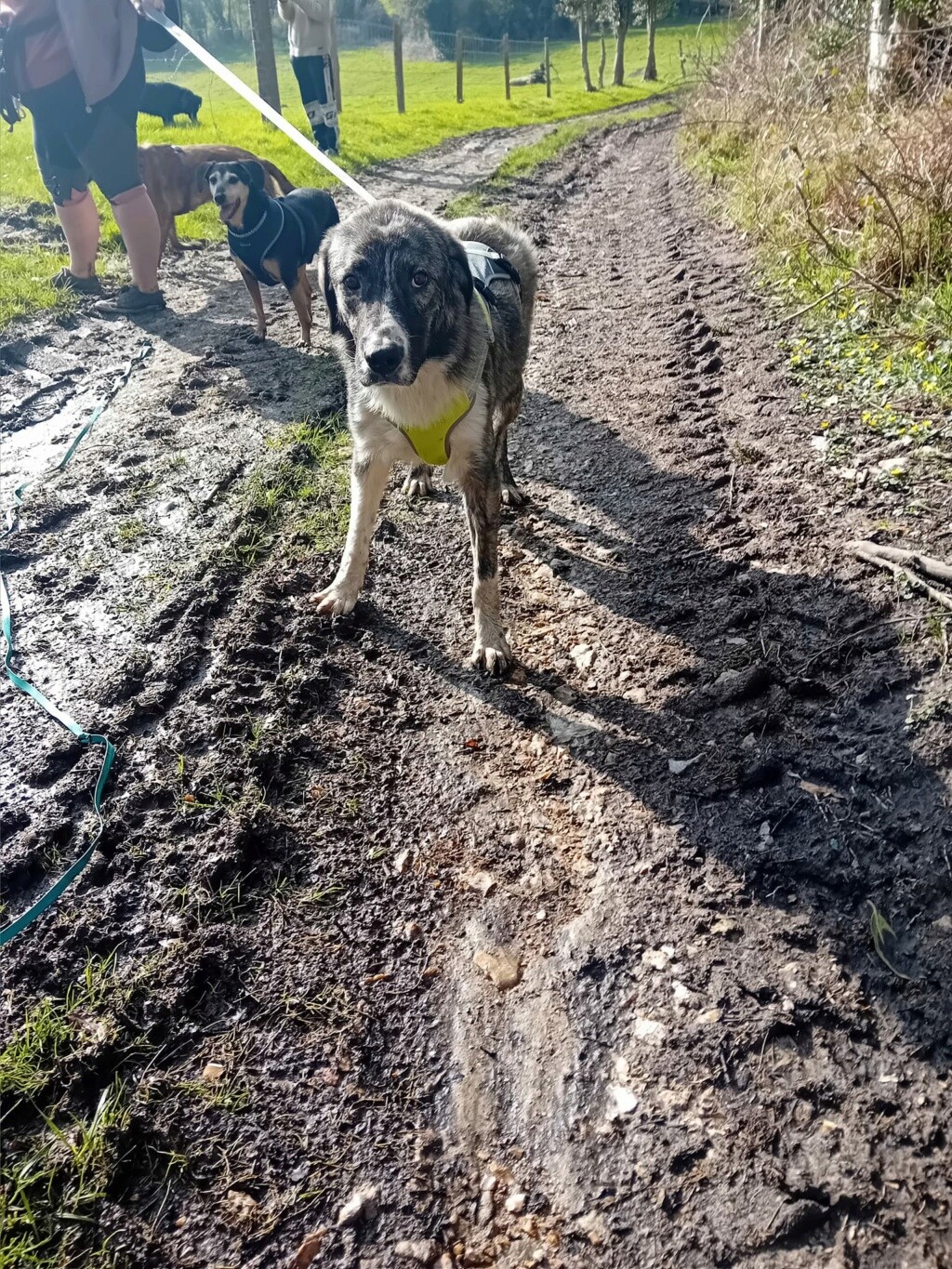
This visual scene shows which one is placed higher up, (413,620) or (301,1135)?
(413,620)

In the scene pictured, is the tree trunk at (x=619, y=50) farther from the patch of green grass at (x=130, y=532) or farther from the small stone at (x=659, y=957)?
the small stone at (x=659, y=957)

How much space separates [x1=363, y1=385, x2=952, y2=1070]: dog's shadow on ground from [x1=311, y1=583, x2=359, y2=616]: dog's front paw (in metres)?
0.15

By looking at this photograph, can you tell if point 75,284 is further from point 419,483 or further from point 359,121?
point 359,121

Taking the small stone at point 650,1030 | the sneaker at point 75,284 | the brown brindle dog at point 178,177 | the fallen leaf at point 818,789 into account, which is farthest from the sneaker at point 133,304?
the small stone at point 650,1030

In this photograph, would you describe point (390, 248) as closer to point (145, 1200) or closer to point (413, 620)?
point (413, 620)

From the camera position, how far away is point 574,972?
204 cm

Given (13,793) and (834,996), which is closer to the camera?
(834,996)

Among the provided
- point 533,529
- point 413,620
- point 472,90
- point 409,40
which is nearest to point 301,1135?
point 413,620

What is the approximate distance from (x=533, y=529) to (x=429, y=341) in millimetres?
1225

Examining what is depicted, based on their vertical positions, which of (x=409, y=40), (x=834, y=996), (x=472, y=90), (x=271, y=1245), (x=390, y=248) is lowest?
(x=271, y=1245)

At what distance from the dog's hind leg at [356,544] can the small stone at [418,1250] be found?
7.53 ft

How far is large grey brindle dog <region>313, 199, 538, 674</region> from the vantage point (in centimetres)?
305

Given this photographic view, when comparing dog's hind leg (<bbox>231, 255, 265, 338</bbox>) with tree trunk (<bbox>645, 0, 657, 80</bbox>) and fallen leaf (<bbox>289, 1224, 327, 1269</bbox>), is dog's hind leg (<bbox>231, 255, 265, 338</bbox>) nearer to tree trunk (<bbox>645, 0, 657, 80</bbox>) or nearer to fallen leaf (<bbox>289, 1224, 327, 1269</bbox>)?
fallen leaf (<bbox>289, 1224, 327, 1269</bbox>)

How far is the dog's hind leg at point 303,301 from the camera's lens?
6.29 metres
